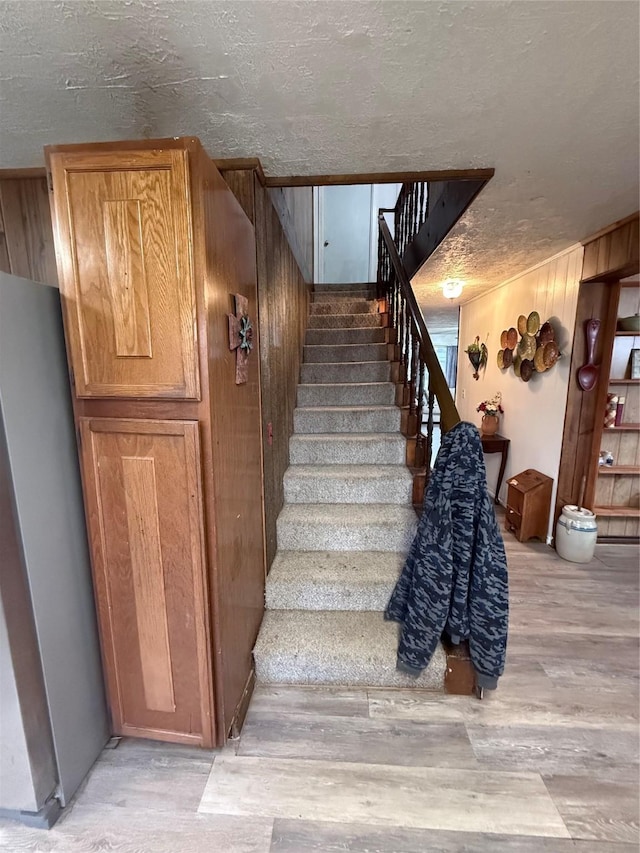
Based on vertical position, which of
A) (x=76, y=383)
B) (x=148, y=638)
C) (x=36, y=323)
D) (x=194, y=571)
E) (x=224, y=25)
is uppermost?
(x=224, y=25)

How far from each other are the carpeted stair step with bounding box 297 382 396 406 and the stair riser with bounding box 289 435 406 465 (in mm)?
504

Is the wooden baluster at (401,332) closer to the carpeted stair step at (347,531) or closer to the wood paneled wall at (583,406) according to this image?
the wood paneled wall at (583,406)

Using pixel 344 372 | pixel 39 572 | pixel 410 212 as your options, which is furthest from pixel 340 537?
pixel 410 212

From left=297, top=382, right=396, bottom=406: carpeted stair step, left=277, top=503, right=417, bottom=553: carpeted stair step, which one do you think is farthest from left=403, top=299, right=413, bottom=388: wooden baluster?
left=277, top=503, right=417, bottom=553: carpeted stair step

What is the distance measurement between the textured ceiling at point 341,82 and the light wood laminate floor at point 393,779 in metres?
2.26

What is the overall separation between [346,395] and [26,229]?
215cm

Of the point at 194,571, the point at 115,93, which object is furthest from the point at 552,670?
the point at 115,93

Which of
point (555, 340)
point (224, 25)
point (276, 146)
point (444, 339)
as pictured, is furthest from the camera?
point (444, 339)

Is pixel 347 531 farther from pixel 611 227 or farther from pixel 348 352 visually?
pixel 611 227

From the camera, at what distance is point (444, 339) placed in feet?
29.5

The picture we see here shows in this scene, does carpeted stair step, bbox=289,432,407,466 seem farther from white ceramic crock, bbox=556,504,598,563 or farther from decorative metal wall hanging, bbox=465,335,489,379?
decorative metal wall hanging, bbox=465,335,489,379

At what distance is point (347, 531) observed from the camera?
208 centimetres

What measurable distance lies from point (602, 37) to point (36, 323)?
5.66 feet

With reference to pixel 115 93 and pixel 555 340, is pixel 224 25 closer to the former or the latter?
pixel 115 93
